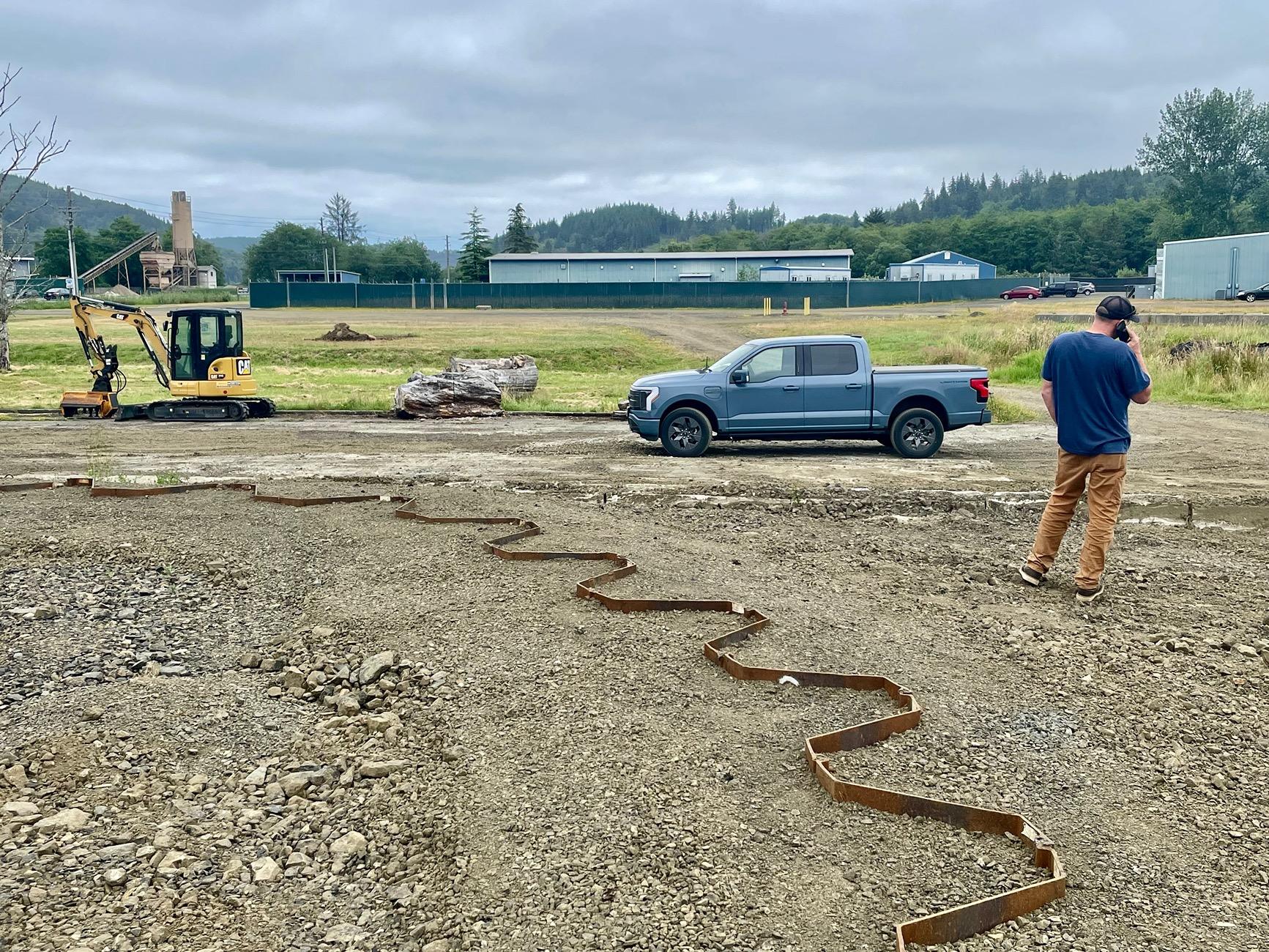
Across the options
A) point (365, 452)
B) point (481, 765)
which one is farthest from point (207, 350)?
point (481, 765)

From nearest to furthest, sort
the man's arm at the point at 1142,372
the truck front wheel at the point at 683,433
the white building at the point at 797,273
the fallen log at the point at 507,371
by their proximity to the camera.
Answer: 1. the man's arm at the point at 1142,372
2. the truck front wheel at the point at 683,433
3. the fallen log at the point at 507,371
4. the white building at the point at 797,273

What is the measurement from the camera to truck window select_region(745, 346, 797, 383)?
17.9 metres

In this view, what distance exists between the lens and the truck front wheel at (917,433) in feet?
58.1

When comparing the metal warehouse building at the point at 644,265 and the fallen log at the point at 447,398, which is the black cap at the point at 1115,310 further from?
the metal warehouse building at the point at 644,265

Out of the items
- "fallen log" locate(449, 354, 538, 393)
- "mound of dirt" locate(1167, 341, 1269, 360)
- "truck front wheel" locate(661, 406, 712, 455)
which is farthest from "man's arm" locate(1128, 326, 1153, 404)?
"mound of dirt" locate(1167, 341, 1269, 360)

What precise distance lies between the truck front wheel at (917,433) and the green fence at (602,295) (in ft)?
198

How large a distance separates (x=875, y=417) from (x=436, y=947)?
14.5 m

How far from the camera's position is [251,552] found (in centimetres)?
1081

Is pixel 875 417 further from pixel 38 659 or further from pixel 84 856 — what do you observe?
pixel 84 856

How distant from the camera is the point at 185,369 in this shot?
2470 centimetres

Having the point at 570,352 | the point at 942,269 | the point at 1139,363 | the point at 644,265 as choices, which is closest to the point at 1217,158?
the point at 942,269

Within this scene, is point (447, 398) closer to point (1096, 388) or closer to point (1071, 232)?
point (1096, 388)

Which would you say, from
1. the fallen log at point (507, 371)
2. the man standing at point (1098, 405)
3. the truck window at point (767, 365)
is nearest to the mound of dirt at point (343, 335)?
the fallen log at point (507, 371)

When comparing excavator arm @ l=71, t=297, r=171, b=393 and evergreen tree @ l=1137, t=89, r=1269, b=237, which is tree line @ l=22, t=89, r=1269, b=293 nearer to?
evergreen tree @ l=1137, t=89, r=1269, b=237
